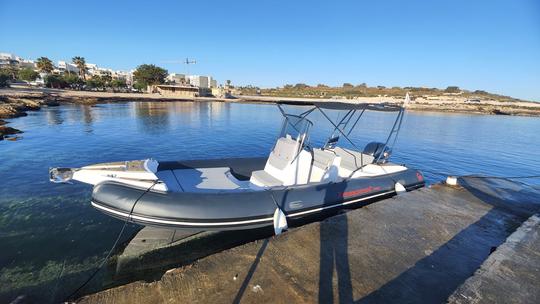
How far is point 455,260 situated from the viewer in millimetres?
3635

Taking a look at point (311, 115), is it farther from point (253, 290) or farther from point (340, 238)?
point (253, 290)

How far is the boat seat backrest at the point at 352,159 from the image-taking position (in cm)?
688

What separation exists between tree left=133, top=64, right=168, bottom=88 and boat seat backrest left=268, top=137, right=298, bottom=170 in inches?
3141

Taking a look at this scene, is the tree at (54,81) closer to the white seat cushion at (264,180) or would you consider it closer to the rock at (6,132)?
the rock at (6,132)

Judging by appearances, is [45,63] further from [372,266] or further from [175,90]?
[372,266]

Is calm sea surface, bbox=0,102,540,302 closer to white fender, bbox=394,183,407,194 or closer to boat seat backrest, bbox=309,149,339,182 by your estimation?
boat seat backrest, bbox=309,149,339,182

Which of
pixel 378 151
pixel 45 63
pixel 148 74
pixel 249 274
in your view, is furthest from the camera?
pixel 148 74

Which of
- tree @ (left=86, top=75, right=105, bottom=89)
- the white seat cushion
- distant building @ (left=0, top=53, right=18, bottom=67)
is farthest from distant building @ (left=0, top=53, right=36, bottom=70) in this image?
the white seat cushion

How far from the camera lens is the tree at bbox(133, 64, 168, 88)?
75125 mm

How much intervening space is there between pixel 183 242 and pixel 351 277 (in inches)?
139

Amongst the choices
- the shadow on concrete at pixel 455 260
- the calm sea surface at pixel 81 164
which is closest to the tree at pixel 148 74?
the calm sea surface at pixel 81 164

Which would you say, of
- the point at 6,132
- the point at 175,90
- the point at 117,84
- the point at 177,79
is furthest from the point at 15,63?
the point at 6,132

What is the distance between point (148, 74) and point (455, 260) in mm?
84261

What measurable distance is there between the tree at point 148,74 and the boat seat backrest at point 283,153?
79769 millimetres
